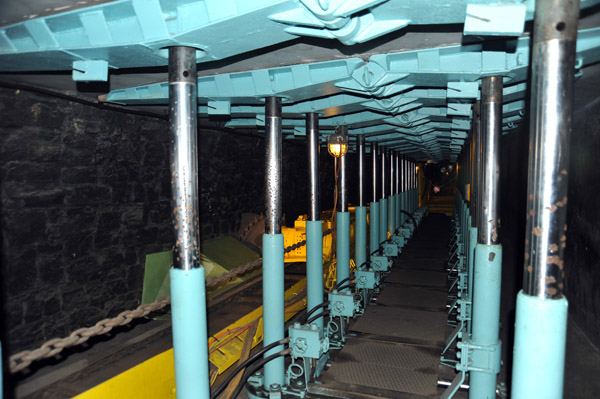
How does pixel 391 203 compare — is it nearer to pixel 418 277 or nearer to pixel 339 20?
pixel 418 277

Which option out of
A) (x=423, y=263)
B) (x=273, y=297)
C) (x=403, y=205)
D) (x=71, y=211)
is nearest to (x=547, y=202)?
(x=273, y=297)

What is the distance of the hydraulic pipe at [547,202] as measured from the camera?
191 centimetres

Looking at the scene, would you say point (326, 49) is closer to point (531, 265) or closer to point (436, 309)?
point (531, 265)

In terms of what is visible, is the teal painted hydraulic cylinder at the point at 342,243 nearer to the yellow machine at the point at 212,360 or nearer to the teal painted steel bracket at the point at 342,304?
the teal painted steel bracket at the point at 342,304

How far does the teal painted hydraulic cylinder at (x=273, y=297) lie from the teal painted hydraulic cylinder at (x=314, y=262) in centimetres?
115

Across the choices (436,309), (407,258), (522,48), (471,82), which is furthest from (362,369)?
(407,258)

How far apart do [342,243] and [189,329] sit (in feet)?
14.9

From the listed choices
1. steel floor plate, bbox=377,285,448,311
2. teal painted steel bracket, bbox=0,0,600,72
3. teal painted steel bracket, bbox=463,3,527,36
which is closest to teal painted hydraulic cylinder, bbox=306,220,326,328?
steel floor plate, bbox=377,285,448,311

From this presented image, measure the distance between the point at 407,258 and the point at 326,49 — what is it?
8896mm

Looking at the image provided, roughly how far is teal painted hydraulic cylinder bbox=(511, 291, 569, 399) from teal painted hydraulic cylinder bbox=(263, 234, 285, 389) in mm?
2832

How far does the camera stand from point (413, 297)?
8.02 meters

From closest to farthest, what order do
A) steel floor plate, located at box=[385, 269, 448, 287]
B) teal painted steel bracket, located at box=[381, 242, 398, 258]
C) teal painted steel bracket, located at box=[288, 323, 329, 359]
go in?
teal painted steel bracket, located at box=[288, 323, 329, 359] < steel floor plate, located at box=[385, 269, 448, 287] < teal painted steel bracket, located at box=[381, 242, 398, 258]

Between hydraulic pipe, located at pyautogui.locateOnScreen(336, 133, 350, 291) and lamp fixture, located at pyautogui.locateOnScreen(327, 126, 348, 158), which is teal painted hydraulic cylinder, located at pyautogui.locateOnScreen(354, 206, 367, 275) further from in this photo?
lamp fixture, located at pyautogui.locateOnScreen(327, 126, 348, 158)

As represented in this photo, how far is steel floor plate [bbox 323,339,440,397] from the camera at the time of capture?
4.76 metres
